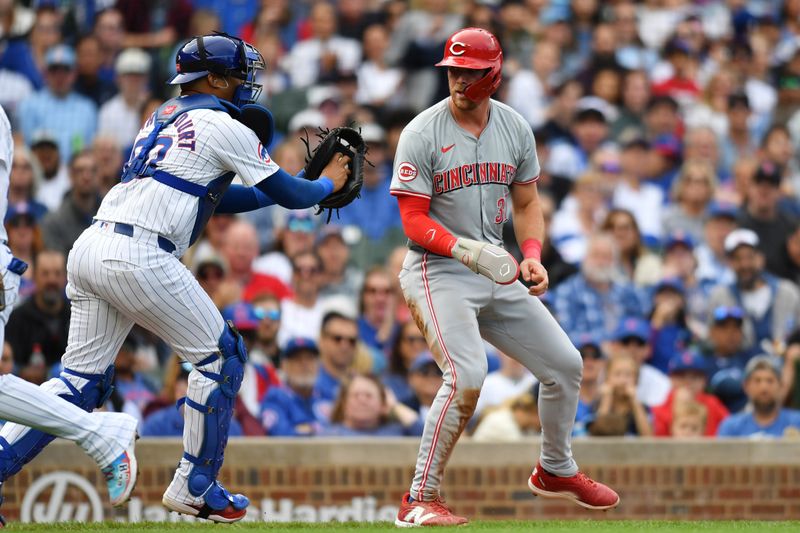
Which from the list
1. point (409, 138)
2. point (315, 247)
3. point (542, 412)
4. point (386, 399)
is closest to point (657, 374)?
point (386, 399)

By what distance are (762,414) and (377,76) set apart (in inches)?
215

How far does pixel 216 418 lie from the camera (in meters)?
6.40

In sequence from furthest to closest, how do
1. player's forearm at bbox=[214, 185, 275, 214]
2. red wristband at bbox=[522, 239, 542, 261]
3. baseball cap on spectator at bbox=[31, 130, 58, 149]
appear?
baseball cap on spectator at bbox=[31, 130, 58, 149] → player's forearm at bbox=[214, 185, 275, 214] → red wristband at bbox=[522, 239, 542, 261]

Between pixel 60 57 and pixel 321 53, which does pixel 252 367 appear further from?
pixel 321 53

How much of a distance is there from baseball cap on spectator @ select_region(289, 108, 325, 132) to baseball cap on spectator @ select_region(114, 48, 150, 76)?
57.1 inches

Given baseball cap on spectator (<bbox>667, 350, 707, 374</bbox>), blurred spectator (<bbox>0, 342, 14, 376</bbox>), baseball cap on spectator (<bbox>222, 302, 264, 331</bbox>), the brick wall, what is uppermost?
baseball cap on spectator (<bbox>222, 302, 264, 331</bbox>)

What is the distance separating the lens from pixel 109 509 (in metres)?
8.88

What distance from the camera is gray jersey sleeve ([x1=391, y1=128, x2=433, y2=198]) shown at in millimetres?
6547

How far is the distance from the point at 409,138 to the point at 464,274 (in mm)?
688

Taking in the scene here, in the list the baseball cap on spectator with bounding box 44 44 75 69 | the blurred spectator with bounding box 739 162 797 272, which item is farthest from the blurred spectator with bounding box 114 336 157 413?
the blurred spectator with bounding box 739 162 797 272

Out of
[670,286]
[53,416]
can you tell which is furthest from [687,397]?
[53,416]

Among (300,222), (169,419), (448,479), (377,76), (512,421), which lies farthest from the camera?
(377,76)

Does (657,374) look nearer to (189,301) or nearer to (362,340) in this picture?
(362,340)

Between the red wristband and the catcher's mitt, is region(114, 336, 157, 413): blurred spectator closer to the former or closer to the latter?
the catcher's mitt
